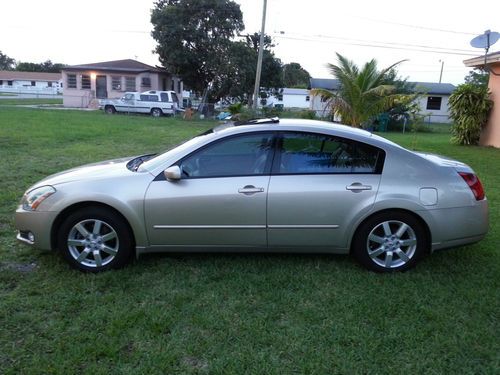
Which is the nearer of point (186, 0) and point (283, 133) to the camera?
point (283, 133)

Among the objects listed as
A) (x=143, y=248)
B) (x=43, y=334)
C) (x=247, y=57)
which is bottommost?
(x=43, y=334)

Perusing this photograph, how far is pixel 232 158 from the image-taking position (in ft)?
13.6

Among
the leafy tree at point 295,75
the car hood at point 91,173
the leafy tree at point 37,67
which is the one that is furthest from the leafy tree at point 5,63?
the car hood at point 91,173

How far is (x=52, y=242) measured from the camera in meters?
4.06

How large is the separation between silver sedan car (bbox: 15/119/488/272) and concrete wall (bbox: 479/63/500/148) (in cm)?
1163

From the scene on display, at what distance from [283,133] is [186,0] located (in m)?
33.2

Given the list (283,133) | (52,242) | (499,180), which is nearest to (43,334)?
(52,242)

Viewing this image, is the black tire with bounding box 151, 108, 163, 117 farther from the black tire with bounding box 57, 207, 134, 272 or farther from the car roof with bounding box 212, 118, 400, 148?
the black tire with bounding box 57, 207, 134, 272

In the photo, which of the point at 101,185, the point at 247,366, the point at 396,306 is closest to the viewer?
the point at 247,366

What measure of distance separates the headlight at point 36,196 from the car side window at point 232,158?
1.22m

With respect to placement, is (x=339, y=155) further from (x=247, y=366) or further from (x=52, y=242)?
(x=52, y=242)

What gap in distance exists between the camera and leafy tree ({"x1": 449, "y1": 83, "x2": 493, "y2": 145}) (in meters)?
14.5

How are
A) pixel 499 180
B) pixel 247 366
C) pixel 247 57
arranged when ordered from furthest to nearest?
pixel 247 57, pixel 499 180, pixel 247 366

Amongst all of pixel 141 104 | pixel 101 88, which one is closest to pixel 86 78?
pixel 101 88
